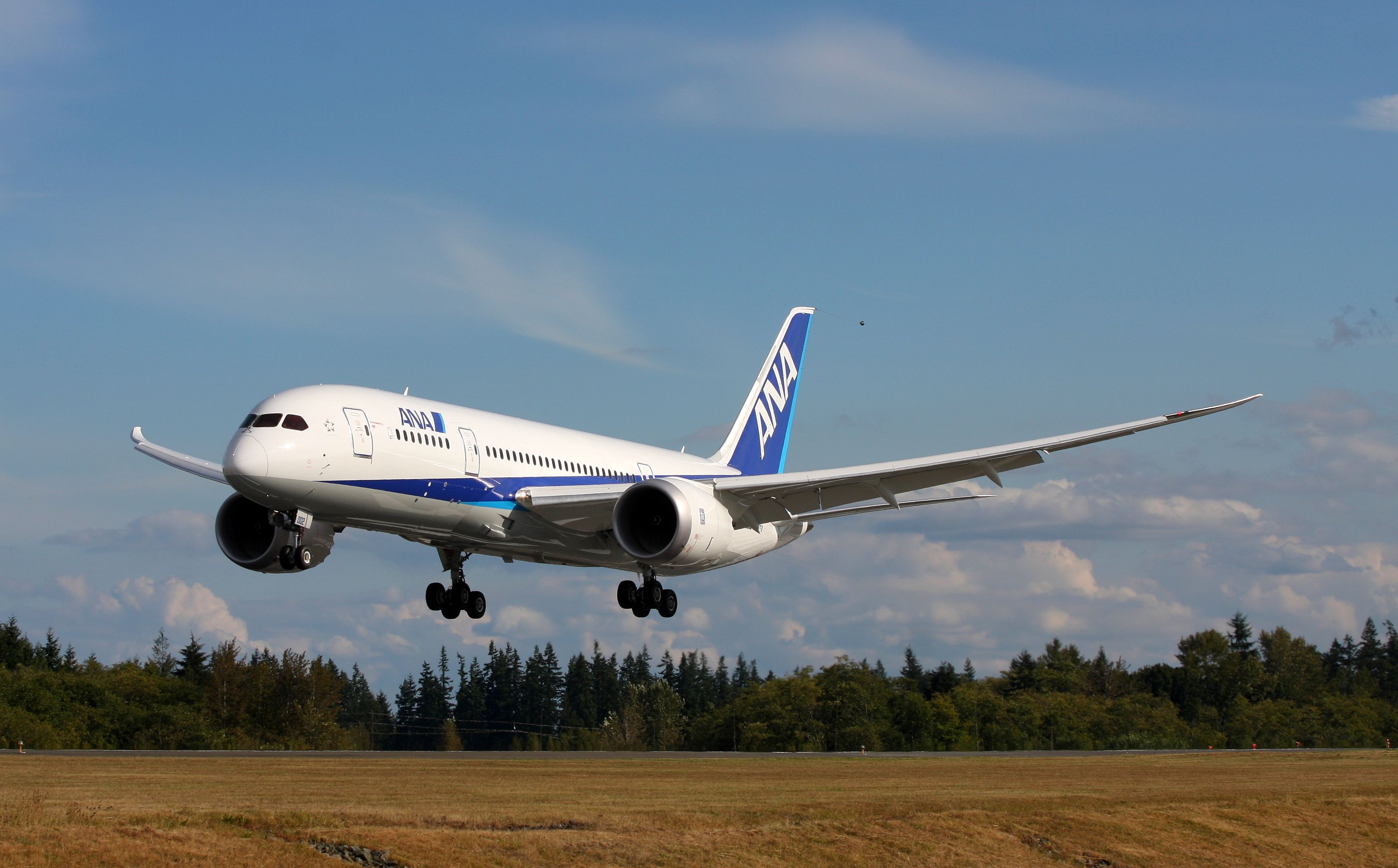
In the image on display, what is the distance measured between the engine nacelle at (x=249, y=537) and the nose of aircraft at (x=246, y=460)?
7552 mm

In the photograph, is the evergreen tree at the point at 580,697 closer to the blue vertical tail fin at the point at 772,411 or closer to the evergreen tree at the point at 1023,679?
the evergreen tree at the point at 1023,679

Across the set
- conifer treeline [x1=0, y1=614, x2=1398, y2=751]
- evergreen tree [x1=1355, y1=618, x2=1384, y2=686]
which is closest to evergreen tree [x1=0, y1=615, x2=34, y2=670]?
conifer treeline [x1=0, y1=614, x2=1398, y2=751]

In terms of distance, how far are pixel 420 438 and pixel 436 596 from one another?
30.6 ft

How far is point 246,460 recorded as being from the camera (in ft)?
93.0

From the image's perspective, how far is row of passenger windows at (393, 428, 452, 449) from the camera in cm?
3172

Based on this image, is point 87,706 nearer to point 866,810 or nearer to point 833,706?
point 833,706

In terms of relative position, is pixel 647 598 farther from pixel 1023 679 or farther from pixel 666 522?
pixel 1023 679

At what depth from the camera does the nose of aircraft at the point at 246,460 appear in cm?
2828

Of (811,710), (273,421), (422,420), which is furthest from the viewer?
(811,710)

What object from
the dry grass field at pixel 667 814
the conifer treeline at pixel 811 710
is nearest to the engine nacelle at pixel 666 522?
the dry grass field at pixel 667 814

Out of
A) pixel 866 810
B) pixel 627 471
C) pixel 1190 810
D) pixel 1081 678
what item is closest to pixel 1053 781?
pixel 1190 810

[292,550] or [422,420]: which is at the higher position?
[422,420]

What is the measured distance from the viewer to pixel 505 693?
627 feet

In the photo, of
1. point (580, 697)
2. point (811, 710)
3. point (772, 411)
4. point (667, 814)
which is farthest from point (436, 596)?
point (580, 697)
